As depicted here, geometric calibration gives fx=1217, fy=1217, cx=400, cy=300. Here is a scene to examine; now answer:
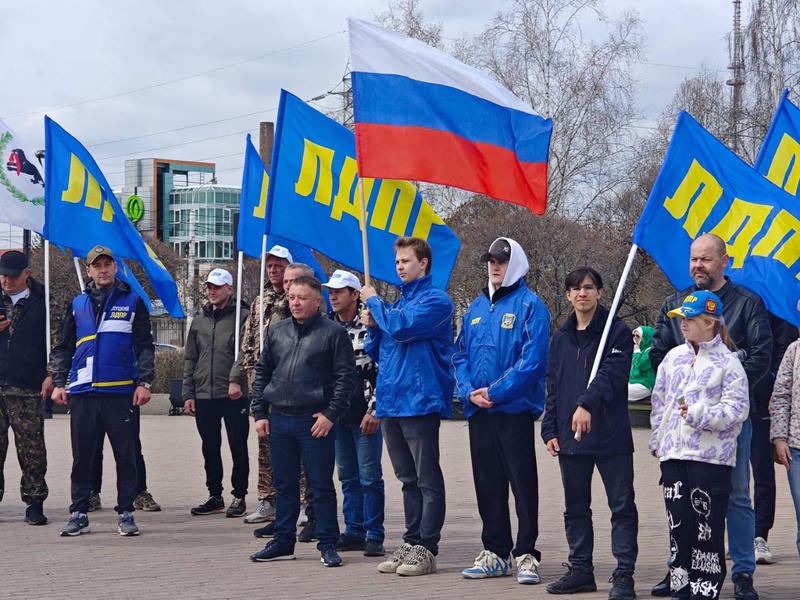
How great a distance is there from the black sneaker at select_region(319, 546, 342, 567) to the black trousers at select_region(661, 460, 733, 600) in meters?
2.25

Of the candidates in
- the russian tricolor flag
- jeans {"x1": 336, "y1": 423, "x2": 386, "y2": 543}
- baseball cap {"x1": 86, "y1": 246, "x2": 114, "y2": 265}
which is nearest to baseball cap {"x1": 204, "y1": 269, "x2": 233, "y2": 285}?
baseball cap {"x1": 86, "y1": 246, "x2": 114, "y2": 265}

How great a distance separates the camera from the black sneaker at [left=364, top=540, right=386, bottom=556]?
816cm

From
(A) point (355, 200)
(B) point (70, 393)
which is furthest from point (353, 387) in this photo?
(B) point (70, 393)

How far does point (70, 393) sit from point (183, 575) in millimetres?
2160

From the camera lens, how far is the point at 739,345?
6809 millimetres

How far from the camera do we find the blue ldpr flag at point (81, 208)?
9.87 meters

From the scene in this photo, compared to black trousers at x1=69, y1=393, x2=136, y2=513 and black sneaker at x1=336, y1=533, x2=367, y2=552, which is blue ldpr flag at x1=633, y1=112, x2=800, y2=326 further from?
black trousers at x1=69, y1=393, x2=136, y2=513

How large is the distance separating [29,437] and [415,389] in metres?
3.71

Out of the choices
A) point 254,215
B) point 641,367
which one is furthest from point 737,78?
point 254,215

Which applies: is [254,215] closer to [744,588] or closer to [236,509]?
[236,509]

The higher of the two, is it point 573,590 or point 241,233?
point 241,233

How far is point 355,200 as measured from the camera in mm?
9141

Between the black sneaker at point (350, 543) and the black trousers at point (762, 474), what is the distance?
2.64 metres

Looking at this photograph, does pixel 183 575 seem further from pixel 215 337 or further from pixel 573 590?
pixel 215 337
